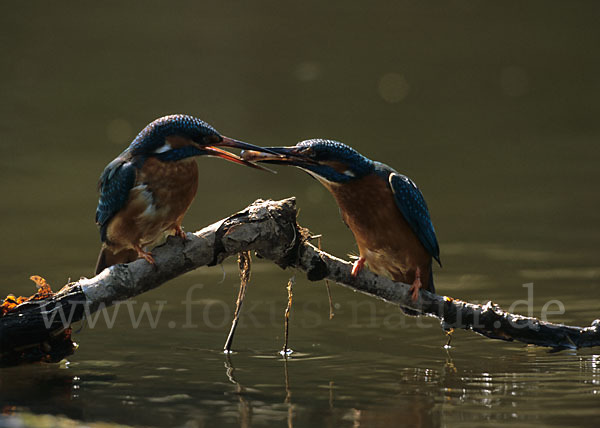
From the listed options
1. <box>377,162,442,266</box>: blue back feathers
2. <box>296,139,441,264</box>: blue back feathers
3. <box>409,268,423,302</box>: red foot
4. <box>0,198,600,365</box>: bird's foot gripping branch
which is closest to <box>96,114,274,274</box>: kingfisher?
<box>0,198,600,365</box>: bird's foot gripping branch

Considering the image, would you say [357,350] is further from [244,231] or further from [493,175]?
[493,175]

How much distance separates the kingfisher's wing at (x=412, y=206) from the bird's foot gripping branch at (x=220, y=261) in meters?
0.35

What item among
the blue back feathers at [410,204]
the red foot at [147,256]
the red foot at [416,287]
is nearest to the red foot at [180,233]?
the red foot at [147,256]

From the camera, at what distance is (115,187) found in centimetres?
566

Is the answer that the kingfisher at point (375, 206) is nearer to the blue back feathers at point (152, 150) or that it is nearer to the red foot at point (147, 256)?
the blue back feathers at point (152, 150)

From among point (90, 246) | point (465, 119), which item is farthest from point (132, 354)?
point (465, 119)

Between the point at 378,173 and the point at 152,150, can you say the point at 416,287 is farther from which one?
the point at 152,150

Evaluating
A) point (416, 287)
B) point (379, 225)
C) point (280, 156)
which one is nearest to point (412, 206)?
point (379, 225)

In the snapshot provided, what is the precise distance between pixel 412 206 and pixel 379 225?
231 mm

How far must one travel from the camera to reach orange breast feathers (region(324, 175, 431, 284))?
587 cm

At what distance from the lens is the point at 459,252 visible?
9711 mm

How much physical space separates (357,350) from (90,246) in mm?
4457

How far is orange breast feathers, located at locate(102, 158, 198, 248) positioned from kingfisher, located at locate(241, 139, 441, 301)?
0.39 m

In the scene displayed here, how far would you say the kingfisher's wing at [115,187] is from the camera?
5.64 metres
